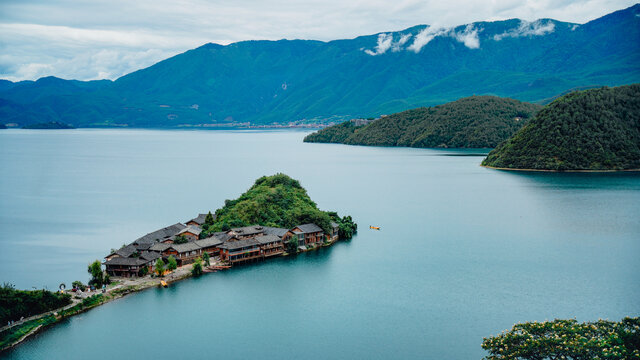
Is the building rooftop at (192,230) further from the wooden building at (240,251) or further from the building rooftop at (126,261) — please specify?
the building rooftop at (126,261)

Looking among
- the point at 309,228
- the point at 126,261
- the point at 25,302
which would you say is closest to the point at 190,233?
the point at 126,261

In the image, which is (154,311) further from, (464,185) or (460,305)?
(464,185)

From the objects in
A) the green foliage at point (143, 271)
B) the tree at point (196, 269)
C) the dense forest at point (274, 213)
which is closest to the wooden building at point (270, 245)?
the dense forest at point (274, 213)

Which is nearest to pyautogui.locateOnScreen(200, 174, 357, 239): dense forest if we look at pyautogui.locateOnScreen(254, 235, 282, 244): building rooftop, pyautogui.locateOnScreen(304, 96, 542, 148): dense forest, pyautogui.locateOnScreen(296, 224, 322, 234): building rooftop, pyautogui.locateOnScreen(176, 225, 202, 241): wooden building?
pyautogui.locateOnScreen(176, 225, 202, 241): wooden building

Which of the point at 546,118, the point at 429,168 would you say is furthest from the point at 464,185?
the point at 546,118

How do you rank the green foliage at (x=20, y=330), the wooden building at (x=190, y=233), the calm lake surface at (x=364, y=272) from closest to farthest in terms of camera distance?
the green foliage at (x=20, y=330) < the calm lake surface at (x=364, y=272) < the wooden building at (x=190, y=233)
